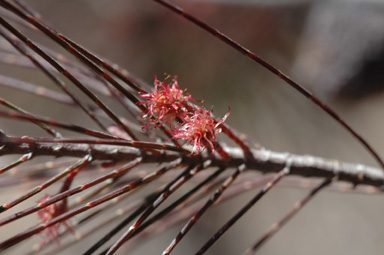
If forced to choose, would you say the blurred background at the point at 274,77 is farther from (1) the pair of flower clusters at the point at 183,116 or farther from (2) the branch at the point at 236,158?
(1) the pair of flower clusters at the point at 183,116

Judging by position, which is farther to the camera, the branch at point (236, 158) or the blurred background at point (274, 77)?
the blurred background at point (274, 77)

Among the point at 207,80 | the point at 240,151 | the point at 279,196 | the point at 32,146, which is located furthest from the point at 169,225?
the point at 207,80

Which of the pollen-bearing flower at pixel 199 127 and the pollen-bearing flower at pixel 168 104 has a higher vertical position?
the pollen-bearing flower at pixel 168 104

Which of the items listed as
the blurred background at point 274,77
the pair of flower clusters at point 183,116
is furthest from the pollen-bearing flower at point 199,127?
the blurred background at point 274,77

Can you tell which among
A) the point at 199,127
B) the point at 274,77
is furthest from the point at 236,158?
the point at 274,77

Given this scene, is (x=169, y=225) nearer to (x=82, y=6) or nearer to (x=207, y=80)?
(x=207, y=80)
